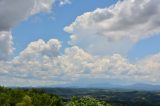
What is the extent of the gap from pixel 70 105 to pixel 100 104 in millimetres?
7337

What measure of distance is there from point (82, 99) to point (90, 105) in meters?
3.00

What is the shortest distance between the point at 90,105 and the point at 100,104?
8.06ft

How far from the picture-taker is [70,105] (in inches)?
3275

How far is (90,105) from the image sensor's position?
80312 mm

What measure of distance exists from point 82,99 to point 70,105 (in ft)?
10.9

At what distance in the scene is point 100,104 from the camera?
81.1 m

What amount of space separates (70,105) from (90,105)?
5.50 metres
